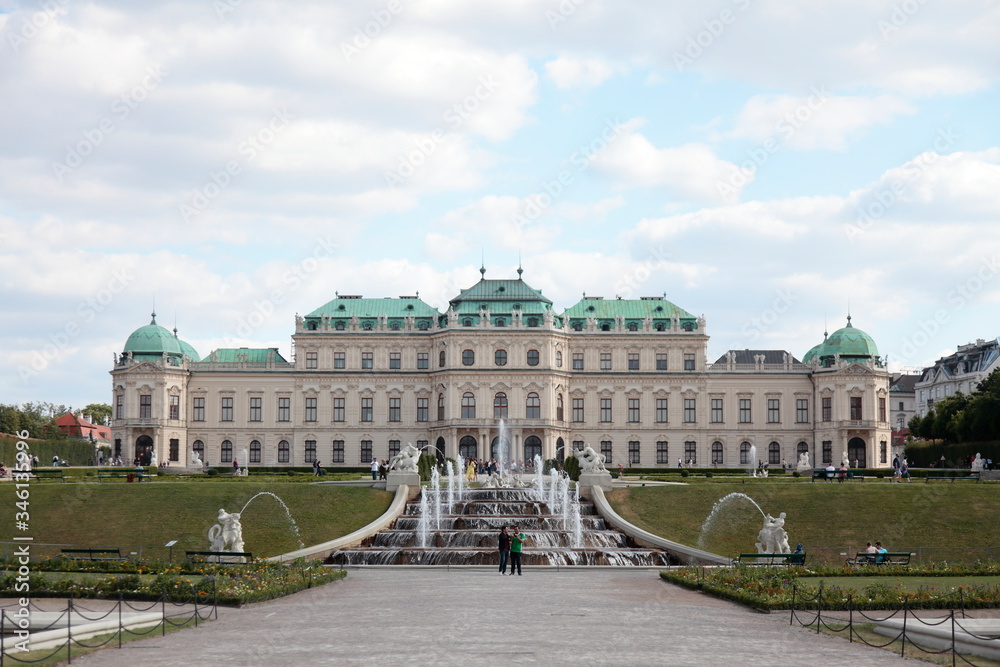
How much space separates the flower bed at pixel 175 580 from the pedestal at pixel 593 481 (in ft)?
74.6

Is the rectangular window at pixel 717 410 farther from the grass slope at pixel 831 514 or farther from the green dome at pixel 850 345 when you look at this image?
the grass slope at pixel 831 514

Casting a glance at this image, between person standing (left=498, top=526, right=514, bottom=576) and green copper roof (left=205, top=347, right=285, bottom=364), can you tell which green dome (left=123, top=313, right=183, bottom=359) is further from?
person standing (left=498, top=526, right=514, bottom=576)

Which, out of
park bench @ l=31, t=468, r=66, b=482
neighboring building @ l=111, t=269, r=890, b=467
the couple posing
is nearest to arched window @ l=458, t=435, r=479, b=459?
neighboring building @ l=111, t=269, r=890, b=467

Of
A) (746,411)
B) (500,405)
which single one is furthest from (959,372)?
(500,405)

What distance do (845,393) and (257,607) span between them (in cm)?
7763

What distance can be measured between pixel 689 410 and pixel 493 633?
78.7 m

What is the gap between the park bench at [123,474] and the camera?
6419cm

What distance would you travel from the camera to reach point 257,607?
27.3 m

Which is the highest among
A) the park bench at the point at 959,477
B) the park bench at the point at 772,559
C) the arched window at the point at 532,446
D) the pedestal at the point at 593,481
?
the arched window at the point at 532,446

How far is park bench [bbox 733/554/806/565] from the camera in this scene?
37219mm

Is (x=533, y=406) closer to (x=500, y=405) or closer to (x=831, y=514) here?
(x=500, y=405)

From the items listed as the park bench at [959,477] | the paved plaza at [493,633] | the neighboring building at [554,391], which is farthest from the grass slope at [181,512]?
the neighboring building at [554,391]

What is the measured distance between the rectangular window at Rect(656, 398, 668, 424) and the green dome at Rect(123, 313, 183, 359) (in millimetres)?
39939

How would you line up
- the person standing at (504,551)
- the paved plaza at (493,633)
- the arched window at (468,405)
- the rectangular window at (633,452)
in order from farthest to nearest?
the rectangular window at (633,452) → the arched window at (468,405) → the person standing at (504,551) → the paved plaza at (493,633)
